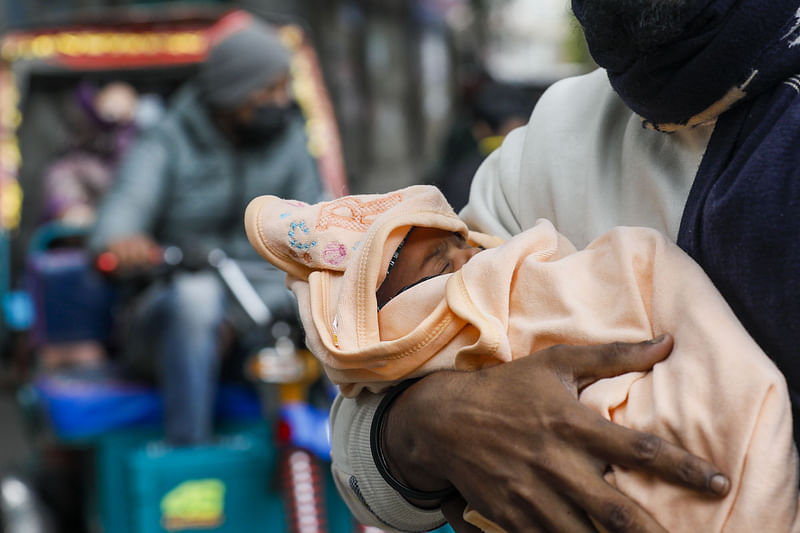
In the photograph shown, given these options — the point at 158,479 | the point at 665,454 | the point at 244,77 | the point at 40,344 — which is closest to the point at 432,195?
the point at 665,454

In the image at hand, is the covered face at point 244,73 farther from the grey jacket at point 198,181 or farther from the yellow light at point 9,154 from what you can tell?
the yellow light at point 9,154

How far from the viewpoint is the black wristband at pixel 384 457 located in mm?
1429

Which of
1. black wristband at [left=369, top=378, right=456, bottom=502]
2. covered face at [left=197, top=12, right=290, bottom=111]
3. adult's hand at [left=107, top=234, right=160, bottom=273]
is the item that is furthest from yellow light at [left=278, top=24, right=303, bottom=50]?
black wristband at [left=369, top=378, right=456, bottom=502]

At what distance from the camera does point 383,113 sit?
15484 mm

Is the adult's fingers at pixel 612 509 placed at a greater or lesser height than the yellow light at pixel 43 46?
lesser

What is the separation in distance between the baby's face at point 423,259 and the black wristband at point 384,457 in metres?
0.13

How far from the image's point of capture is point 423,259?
1.46 m

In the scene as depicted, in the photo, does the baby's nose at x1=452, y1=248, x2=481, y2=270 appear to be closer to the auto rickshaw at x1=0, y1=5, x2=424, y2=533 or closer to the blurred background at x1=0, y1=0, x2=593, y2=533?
the blurred background at x1=0, y1=0, x2=593, y2=533

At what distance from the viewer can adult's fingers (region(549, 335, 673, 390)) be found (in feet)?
3.92

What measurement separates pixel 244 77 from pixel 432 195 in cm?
246

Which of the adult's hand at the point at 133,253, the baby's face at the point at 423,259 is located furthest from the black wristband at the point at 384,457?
the adult's hand at the point at 133,253

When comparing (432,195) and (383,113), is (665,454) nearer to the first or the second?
(432,195)

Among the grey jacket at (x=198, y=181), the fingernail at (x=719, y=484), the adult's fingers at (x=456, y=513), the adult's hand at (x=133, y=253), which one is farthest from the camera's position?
the grey jacket at (x=198, y=181)

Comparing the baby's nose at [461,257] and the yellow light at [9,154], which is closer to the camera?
the baby's nose at [461,257]
